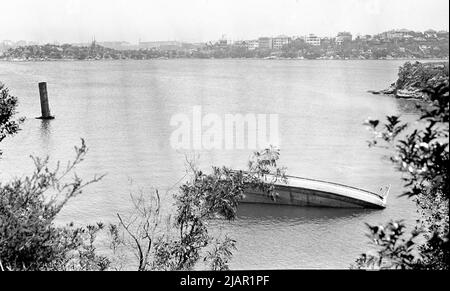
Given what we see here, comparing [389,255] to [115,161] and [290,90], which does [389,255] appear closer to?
[115,161]

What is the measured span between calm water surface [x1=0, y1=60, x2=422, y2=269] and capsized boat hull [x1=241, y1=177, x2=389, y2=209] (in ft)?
1.01

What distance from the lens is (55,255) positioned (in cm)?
548

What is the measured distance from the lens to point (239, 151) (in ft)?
87.3

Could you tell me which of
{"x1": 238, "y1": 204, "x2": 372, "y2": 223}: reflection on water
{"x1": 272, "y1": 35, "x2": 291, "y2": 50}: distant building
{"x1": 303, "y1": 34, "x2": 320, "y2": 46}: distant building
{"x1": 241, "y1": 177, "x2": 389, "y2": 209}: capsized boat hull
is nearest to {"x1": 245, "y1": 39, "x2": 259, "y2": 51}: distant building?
{"x1": 272, "y1": 35, "x2": 291, "y2": 50}: distant building

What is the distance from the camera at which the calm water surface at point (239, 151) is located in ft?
53.4

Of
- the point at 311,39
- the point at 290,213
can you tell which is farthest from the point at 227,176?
the point at 311,39

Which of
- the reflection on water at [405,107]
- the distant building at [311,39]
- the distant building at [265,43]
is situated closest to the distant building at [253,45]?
the distant building at [265,43]

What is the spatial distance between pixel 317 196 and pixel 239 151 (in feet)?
25.1

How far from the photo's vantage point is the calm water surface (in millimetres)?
16281

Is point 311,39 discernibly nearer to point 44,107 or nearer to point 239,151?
point 44,107

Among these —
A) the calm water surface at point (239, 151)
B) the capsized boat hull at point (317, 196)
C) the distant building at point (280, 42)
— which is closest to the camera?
the calm water surface at point (239, 151)

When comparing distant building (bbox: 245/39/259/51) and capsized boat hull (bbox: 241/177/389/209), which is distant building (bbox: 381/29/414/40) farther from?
capsized boat hull (bbox: 241/177/389/209)

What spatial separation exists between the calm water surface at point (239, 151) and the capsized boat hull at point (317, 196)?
309 mm

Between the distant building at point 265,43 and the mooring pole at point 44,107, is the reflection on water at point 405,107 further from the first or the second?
the distant building at point 265,43
